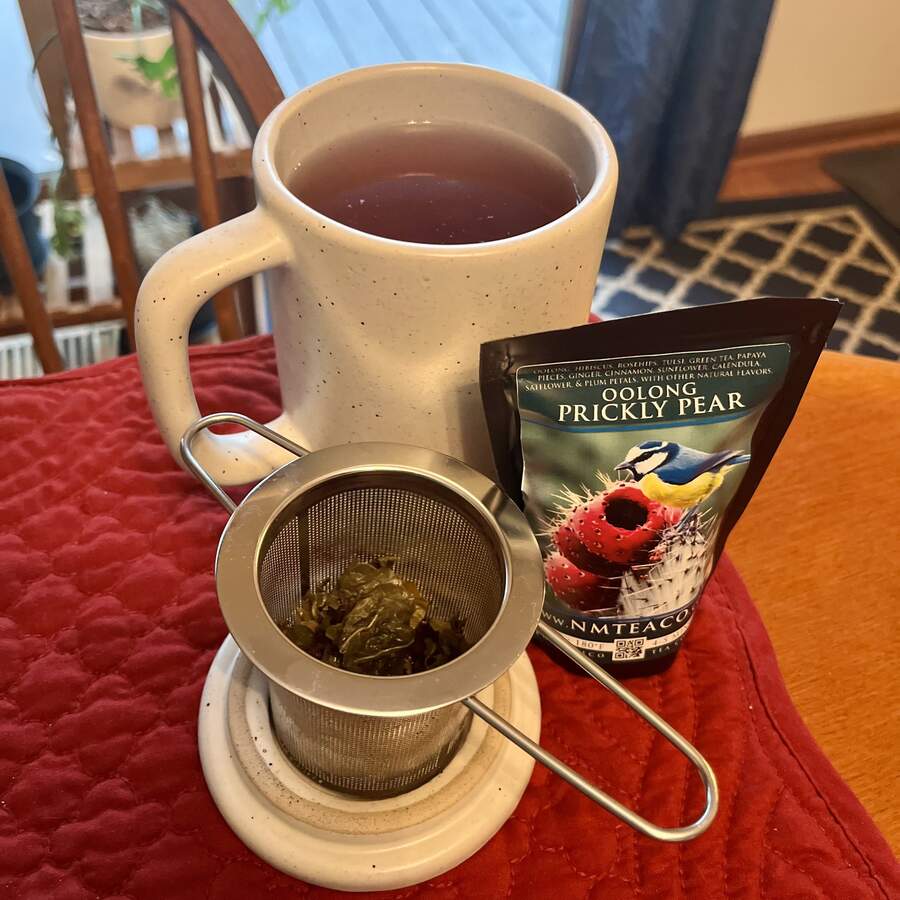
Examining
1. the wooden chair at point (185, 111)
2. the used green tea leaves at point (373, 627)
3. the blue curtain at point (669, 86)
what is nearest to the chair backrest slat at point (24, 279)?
the wooden chair at point (185, 111)

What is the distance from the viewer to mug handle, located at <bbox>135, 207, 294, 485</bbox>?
1.28 ft

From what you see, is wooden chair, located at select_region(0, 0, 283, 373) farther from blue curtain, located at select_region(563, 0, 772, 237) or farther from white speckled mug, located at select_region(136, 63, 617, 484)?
blue curtain, located at select_region(563, 0, 772, 237)

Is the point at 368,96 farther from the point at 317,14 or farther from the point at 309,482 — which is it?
the point at 317,14

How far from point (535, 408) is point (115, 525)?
253 mm

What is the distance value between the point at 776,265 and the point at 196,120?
47.6 inches

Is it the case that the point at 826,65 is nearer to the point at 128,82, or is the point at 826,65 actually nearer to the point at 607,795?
the point at 128,82

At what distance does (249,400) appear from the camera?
23.2 inches

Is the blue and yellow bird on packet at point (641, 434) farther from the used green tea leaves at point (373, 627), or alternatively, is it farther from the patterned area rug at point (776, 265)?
the patterned area rug at point (776, 265)

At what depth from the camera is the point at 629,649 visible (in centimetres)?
46

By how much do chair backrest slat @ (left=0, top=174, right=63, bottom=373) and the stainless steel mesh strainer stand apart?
31cm

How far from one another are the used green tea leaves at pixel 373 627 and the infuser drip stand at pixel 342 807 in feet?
0.17

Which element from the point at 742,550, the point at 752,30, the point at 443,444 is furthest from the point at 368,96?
the point at 752,30

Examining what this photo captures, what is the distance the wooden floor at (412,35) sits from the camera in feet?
6.15

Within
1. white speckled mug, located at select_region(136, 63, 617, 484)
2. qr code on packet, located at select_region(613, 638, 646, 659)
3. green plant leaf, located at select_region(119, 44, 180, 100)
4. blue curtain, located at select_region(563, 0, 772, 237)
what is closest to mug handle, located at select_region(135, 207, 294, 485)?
white speckled mug, located at select_region(136, 63, 617, 484)
